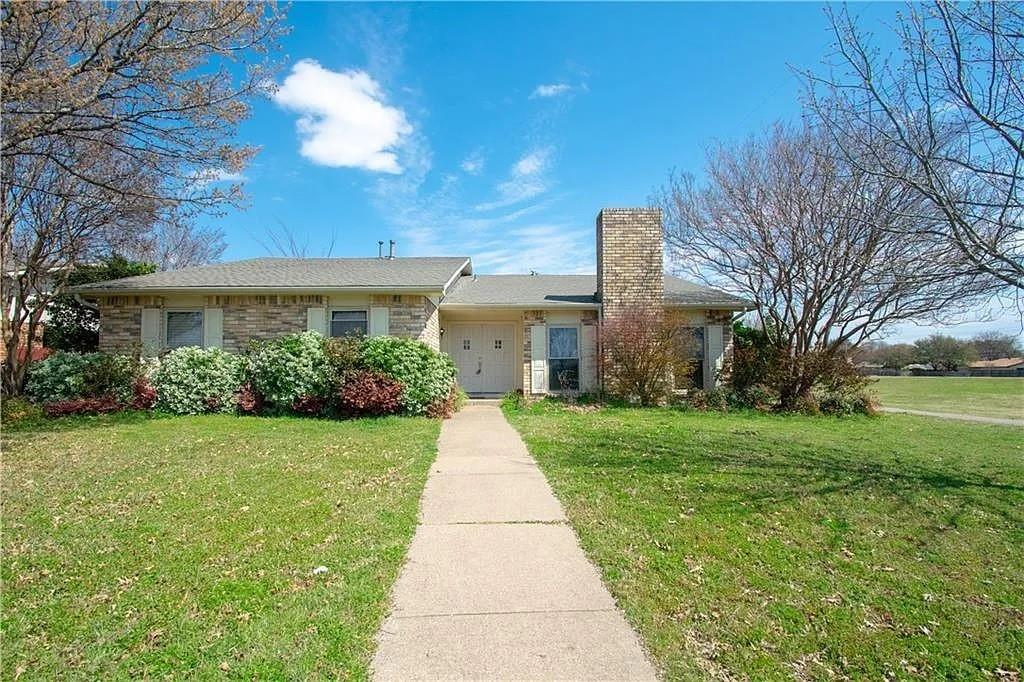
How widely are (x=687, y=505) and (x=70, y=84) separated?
959 cm

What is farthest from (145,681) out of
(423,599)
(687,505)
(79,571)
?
(687,505)

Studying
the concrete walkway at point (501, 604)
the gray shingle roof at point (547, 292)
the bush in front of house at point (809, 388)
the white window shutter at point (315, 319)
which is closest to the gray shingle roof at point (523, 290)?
the gray shingle roof at point (547, 292)

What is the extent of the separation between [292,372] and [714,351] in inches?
436

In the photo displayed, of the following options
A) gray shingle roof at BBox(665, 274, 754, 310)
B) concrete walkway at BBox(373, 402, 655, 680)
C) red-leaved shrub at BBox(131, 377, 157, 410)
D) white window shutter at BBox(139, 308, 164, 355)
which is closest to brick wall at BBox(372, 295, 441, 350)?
red-leaved shrub at BBox(131, 377, 157, 410)

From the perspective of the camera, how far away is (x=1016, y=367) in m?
36.3

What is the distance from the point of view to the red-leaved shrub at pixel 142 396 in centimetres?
1109

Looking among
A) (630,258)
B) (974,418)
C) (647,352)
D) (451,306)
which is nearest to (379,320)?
(451,306)

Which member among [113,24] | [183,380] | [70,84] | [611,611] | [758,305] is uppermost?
[113,24]

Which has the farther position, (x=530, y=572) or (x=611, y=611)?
(x=530, y=572)

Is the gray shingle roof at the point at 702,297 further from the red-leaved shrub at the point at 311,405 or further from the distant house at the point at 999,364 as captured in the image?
the distant house at the point at 999,364

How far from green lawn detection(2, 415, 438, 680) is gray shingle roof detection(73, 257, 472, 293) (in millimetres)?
5480

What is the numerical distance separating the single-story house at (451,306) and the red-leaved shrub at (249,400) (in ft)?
5.34

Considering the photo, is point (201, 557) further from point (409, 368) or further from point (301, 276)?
point (301, 276)

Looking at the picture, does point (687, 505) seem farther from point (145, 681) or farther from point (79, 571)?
point (79, 571)
